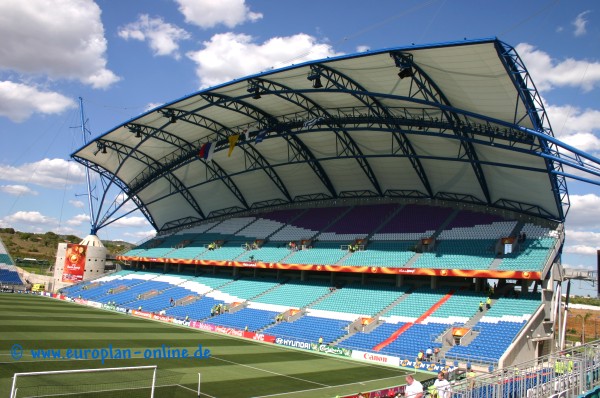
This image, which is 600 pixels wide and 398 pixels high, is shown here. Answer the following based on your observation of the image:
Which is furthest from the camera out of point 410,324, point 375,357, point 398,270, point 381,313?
point 398,270

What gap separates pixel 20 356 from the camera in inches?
827

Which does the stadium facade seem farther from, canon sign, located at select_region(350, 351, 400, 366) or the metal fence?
the metal fence

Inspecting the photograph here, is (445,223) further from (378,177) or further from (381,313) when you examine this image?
(381,313)

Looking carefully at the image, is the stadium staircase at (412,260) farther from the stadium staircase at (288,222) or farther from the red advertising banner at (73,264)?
the red advertising banner at (73,264)

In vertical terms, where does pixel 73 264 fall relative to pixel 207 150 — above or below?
below

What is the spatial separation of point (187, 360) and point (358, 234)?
2517cm

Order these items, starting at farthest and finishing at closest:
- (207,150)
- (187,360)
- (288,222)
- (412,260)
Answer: (288,222), (207,150), (412,260), (187,360)

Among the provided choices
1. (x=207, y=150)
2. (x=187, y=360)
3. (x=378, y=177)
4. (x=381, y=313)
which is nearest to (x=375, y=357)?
(x=381, y=313)

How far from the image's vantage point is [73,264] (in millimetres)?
62406

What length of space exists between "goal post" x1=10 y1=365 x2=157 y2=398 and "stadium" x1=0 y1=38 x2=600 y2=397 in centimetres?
35

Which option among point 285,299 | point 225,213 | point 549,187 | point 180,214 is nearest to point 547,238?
point 549,187

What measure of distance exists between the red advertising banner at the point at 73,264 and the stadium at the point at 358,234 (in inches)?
9.6

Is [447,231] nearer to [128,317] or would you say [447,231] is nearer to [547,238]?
[547,238]

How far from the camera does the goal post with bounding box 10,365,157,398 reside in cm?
1418
